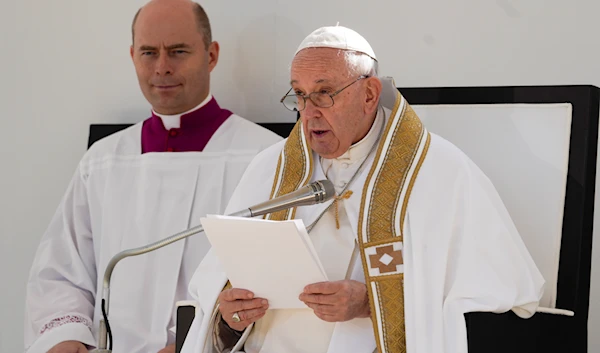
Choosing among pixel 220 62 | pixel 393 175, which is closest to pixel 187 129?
pixel 220 62

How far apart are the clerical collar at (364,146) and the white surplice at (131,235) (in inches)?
50.0

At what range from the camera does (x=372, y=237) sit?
11.7ft

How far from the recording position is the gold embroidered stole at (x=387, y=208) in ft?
11.2

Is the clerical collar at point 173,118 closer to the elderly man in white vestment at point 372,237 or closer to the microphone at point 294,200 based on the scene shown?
the elderly man in white vestment at point 372,237

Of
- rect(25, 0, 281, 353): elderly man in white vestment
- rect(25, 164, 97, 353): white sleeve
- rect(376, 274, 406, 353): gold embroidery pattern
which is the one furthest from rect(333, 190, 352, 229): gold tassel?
rect(25, 164, 97, 353): white sleeve

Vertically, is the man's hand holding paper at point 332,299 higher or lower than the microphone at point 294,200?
lower

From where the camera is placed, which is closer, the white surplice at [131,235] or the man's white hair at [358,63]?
the man's white hair at [358,63]

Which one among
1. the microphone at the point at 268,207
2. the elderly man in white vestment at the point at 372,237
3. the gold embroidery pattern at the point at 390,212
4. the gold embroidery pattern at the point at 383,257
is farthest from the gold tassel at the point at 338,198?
the microphone at the point at 268,207

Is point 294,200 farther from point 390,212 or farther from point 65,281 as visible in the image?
point 65,281

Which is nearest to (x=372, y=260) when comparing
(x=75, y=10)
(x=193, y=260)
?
(x=193, y=260)

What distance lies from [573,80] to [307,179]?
1540 mm

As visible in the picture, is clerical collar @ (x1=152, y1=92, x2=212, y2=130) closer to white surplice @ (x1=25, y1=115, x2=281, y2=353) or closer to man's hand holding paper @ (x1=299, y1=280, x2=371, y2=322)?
white surplice @ (x1=25, y1=115, x2=281, y2=353)

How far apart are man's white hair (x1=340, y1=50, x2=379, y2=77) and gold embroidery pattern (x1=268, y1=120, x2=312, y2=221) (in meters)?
0.40

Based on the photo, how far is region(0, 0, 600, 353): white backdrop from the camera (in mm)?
4754
